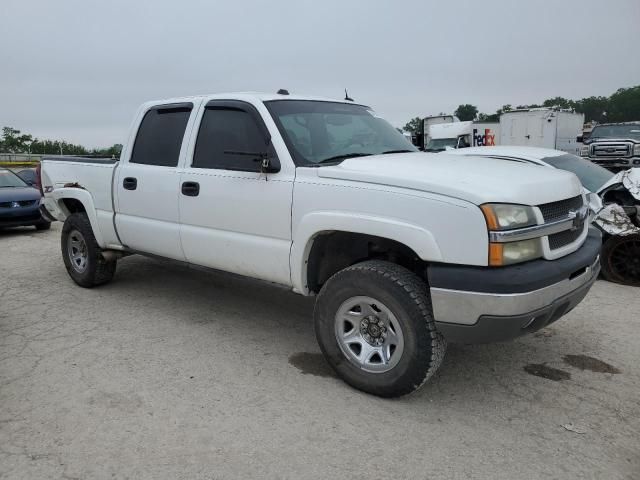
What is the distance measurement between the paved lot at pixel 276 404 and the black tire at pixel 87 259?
62 cm

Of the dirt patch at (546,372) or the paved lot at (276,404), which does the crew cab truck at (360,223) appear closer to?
the paved lot at (276,404)

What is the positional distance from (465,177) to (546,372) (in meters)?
1.73

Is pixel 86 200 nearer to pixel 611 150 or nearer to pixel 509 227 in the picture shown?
pixel 509 227

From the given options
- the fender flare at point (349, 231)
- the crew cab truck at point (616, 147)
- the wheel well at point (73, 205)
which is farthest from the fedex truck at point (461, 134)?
the fender flare at point (349, 231)

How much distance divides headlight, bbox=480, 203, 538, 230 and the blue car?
943 centimetres

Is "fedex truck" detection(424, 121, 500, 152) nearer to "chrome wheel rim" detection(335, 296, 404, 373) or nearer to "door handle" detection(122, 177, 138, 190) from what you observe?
"door handle" detection(122, 177, 138, 190)

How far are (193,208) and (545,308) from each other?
279 cm

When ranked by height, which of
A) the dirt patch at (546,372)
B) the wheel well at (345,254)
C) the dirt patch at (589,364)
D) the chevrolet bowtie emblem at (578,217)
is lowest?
the dirt patch at (589,364)

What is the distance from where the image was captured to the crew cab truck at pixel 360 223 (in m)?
2.92

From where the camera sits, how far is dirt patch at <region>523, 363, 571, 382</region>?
3.74 m

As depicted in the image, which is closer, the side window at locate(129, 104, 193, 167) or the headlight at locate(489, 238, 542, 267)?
the headlight at locate(489, 238, 542, 267)

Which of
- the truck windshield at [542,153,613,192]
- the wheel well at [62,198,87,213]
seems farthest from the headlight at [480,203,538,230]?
the wheel well at [62,198,87,213]

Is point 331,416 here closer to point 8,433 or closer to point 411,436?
point 411,436

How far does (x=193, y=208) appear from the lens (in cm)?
433
